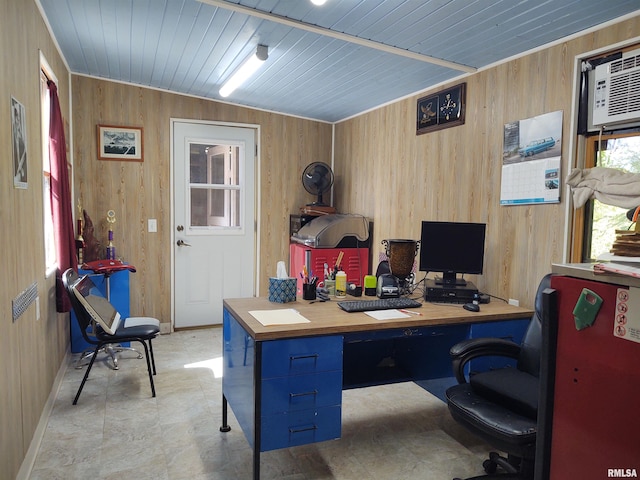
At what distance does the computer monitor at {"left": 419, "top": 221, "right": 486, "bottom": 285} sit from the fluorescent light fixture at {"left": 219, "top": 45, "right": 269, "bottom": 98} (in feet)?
5.27

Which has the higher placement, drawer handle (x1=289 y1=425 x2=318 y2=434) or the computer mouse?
the computer mouse

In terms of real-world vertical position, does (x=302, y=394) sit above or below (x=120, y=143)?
below

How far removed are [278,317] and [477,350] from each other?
1.04 meters

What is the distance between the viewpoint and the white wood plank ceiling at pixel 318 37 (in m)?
2.30

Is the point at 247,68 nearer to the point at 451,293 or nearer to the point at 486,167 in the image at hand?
the point at 486,167

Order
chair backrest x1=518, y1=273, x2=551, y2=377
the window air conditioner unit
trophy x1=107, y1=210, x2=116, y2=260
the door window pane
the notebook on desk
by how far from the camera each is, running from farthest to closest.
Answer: the door window pane → trophy x1=107, y1=210, x2=116, y2=260 → the notebook on desk → chair backrest x1=518, y1=273, x2=551, y2=377 → the window air conditioner unit

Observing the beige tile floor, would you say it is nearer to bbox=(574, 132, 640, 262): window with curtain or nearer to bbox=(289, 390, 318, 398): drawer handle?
bbox=(289, 390, 318, 398): drawer handle

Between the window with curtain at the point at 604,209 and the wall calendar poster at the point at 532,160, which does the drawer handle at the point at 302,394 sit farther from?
the wall calendar poster at the point at 532,160

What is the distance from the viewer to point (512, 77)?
9.40ft

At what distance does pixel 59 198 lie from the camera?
10.4 ft

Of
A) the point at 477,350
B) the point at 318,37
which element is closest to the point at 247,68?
the point at 318,37

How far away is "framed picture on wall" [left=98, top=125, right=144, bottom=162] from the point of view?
4379 millimetres

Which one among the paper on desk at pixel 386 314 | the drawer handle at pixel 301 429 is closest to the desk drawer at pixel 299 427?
the drawer handle at pixel 301 429

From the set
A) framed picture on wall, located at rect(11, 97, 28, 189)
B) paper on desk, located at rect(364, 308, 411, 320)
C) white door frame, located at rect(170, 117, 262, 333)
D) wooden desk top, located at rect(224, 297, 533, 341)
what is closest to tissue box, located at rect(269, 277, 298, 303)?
wooden desk top, located at rect(224, 297, 533, 341)
